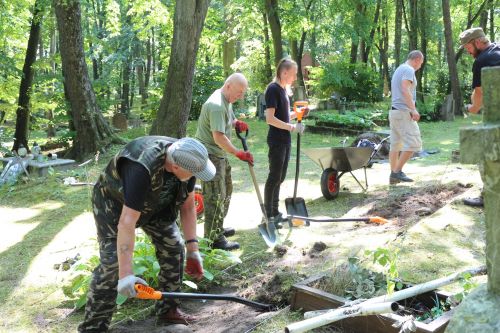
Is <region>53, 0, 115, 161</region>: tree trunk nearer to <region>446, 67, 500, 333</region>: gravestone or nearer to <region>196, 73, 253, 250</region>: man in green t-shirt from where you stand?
<region>196, 73, 253, 250</region>: man in green t-shirt

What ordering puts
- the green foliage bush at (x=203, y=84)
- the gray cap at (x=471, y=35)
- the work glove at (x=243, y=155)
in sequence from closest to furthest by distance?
1. the work glove at (x=243, y=155)
2. the gray cap at (x=471, y=35)
3. the green foliage bush at (x=203, y=84)

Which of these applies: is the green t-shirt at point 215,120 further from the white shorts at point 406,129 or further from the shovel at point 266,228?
the white shorts at point 406,129

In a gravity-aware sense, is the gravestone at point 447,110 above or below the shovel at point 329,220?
above

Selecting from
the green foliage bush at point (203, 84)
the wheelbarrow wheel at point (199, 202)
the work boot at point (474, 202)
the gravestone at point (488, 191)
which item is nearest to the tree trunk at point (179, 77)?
the wheelbarrow wheel at point (199, 202)

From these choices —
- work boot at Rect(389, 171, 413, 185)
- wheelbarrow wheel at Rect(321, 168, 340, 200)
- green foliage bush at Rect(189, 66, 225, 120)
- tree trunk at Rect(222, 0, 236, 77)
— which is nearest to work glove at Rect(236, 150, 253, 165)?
wheelbarrow wheel at Rect(321, 168, 340, 200)

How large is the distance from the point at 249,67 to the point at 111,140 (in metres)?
13.3

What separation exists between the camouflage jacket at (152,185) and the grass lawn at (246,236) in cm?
99

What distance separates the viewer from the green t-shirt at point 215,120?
474 centimetres

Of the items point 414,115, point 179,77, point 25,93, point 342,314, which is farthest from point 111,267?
point 25,93

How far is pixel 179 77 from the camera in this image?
8367mm

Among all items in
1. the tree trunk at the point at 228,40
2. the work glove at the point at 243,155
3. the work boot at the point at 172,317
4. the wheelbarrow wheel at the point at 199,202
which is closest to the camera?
the work boot at the point at 172,317

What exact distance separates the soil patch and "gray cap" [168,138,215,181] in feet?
10.6

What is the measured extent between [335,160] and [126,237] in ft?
15.3

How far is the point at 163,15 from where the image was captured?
650 inches
